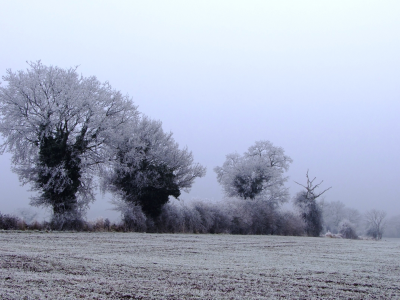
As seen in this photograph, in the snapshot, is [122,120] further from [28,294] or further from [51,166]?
[28,294]

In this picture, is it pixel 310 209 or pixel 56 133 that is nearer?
pixel 56 133

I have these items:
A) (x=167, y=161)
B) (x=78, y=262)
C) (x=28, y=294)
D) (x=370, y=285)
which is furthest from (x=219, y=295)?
(x=167, y=161)

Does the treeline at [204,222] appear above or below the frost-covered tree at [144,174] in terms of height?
below

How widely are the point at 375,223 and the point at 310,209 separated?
1278 centimetres

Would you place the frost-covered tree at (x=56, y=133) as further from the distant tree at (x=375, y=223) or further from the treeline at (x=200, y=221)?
the distant tree at (x=375, y=223)

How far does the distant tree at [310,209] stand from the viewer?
122ft

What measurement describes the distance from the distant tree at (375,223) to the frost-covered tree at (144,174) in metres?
29.4

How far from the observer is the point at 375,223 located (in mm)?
45656

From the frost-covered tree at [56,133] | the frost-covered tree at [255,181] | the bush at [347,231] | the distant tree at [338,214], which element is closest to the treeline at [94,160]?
the frost-covered tree at [56,133]

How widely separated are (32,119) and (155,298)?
18.6 m

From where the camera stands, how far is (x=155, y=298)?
4.04 meters

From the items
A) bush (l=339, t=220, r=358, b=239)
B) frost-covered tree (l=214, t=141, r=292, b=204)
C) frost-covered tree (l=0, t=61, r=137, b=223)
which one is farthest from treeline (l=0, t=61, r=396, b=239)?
bush (l=339, t=220, r=358, b=239)

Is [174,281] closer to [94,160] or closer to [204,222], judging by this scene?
[94,160]

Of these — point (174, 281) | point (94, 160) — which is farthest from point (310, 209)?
point (174, 281)
